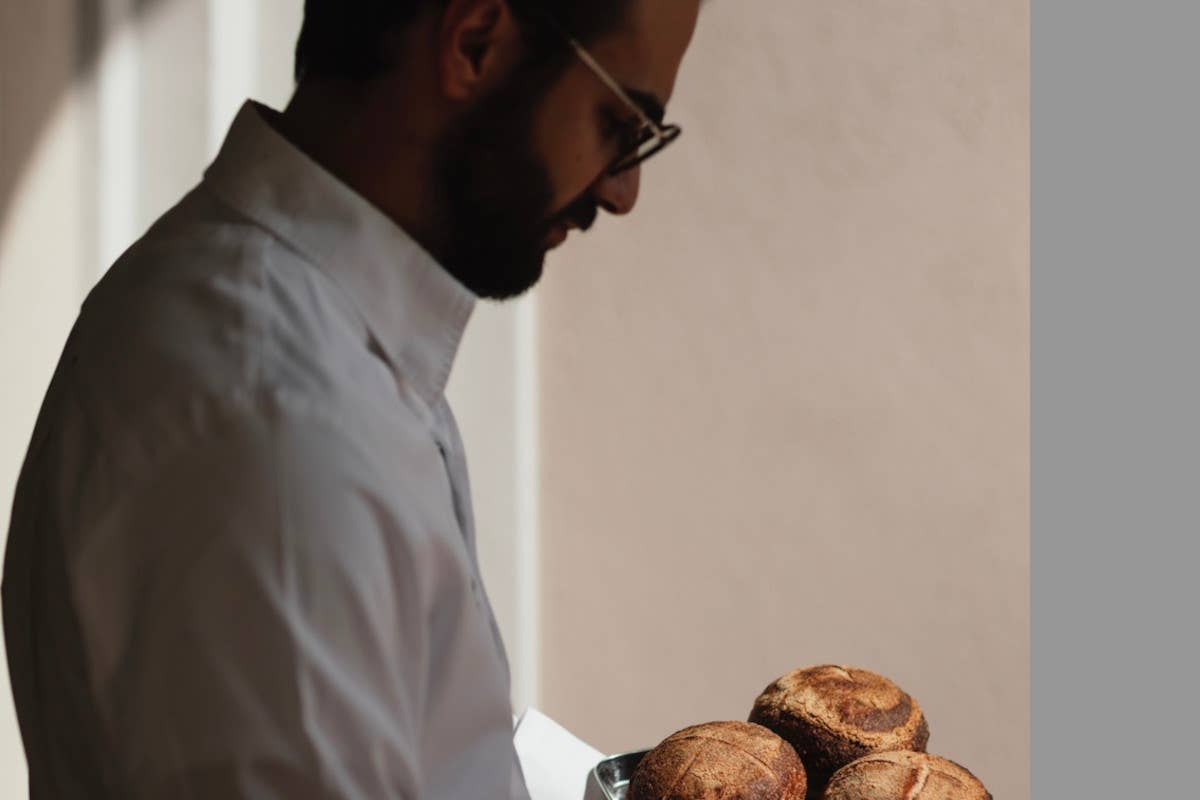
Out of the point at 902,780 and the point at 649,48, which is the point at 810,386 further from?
the point at 649,48

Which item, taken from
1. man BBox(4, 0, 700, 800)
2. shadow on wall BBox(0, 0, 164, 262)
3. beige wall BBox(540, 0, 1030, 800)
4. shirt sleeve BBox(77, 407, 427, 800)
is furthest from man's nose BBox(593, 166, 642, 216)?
shadow on wall BBox(0, 0, 164, 262)

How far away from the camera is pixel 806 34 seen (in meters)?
1.87

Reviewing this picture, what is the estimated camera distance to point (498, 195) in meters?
0.80

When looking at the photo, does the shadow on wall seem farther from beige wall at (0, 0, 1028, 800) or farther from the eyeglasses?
the eyeglasses

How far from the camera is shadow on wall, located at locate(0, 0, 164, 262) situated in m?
1.77

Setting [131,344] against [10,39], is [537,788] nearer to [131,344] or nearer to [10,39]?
[131,344]

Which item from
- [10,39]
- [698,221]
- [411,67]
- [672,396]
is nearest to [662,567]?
[672,396]

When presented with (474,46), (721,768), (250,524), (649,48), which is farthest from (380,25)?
(721,768)

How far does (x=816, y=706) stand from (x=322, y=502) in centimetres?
51

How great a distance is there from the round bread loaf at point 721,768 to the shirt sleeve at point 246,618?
0.32m

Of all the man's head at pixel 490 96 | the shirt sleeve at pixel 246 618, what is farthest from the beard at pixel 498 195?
the shirt sleeve at pixel 246 618

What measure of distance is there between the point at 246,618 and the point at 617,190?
0.36 metres

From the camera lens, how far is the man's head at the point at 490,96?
0.76m

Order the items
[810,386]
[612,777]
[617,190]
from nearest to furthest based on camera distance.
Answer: [617,190], [612,777], [810,386]
